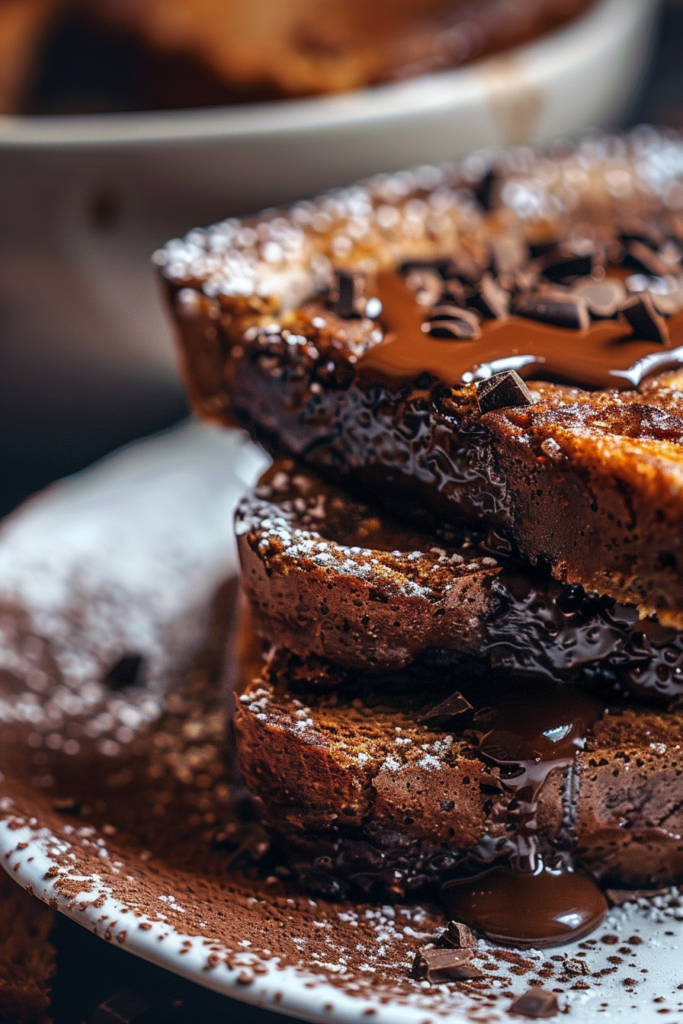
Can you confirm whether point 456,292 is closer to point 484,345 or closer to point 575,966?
Result: point 484,345

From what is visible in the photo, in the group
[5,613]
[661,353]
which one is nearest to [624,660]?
[661,353]

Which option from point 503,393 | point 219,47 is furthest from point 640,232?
point 219,47

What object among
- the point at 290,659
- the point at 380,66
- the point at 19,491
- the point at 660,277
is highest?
the point at 380,66

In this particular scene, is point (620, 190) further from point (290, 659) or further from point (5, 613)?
point (5, 613)

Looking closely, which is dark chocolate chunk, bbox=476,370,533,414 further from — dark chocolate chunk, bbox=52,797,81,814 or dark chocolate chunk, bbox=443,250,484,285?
dark chocolate chunk, bbox=52,797,81,814

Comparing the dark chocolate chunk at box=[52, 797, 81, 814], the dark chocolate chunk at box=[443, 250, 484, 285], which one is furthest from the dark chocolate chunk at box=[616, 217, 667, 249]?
the dark chocolate chunk at box=[52, 797, 81, 814]
